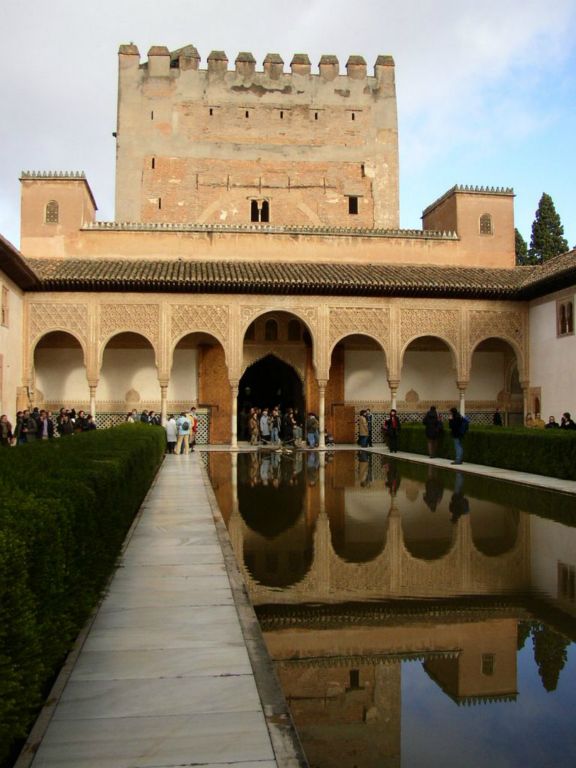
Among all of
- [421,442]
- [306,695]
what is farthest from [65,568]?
[421,442]

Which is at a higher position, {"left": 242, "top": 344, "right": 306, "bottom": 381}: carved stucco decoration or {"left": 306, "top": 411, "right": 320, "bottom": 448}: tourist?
{"left": 242, "top": 344, "right": 306, "bottom": 381}: carved stucco decoration

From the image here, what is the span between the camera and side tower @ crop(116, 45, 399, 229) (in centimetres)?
2772

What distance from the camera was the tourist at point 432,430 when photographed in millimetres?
17172

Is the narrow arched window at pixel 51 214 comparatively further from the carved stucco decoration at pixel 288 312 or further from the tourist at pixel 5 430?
the tourist at pixel 5 430

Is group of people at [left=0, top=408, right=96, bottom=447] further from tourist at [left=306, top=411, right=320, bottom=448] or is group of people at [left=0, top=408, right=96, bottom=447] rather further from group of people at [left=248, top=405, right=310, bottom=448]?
tourist at [left=306, top=411, right=320, bottom=448]

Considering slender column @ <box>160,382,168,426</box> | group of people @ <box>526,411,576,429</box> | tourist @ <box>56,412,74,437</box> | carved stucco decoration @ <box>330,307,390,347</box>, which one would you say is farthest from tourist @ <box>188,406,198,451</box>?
group of people @ <box>526,411,576,429</box>

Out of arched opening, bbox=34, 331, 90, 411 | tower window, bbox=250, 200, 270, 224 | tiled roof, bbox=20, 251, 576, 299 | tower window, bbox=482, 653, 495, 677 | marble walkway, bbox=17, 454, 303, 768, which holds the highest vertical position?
tower window, bbox=250, 200, 270, 224

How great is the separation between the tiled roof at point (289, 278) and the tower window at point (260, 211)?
17.0 feet

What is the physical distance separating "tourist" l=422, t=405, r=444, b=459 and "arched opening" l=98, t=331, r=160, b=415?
8.92 m

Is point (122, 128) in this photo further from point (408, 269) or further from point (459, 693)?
point (459, 693)

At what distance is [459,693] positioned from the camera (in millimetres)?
3445

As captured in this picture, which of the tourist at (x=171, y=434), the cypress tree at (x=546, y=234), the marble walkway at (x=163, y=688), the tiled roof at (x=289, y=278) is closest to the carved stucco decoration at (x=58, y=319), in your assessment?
the tiled roof at (x=289, y=278)

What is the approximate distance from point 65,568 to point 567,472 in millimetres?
10088

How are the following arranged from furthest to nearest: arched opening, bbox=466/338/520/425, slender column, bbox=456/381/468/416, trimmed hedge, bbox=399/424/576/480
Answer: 1. arched opening, bbox=466/338/520/425
2. slender column, bbox=456/381/468/416
3. trimmed hedge, bbox=399/424/576/480
